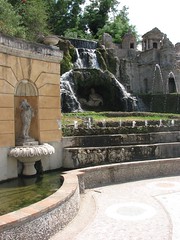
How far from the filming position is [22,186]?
8.72 metres

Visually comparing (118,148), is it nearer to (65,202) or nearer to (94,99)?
(65,202)

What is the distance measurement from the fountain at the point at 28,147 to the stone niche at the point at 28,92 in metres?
0.24

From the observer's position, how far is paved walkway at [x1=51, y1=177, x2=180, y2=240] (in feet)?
19.3

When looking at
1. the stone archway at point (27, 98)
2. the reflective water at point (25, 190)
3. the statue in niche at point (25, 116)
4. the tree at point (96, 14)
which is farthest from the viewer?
the tree at point (96, 14)

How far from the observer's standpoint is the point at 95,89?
90.0 feet

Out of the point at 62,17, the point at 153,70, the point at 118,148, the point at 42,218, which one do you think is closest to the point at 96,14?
the point at 62,17

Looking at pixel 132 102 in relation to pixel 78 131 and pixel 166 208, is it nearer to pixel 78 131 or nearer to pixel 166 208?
pixel 78 131

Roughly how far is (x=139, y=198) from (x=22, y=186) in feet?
10.0

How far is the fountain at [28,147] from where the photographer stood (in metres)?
9.30

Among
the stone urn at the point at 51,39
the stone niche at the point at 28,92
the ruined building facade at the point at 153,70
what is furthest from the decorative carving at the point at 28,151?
the ruined building facade at the point at 153,70

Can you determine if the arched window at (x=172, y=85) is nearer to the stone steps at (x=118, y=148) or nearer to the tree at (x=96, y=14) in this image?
the tree at (x=96, y=14)

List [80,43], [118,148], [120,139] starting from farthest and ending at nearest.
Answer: [80,43], [120,139], [118,148]

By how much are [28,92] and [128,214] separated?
5.07 meters

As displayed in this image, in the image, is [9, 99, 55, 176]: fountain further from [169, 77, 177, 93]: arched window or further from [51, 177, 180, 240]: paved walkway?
[169, 77, 177, 93]: arched window
